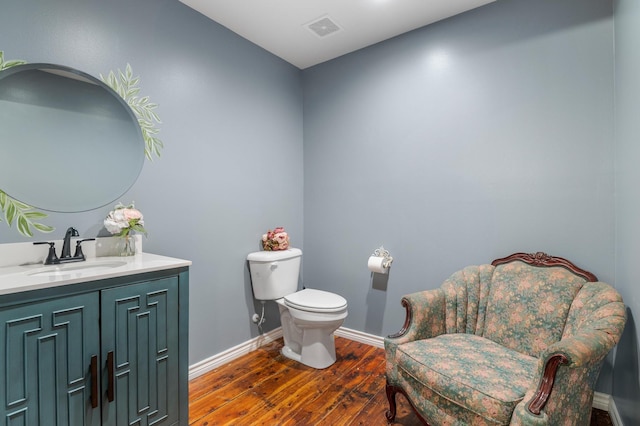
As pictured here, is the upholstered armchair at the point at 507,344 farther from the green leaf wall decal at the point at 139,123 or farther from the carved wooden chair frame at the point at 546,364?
the green leaf wall decal at the point at 139,123

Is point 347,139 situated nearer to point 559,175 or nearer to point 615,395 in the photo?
point 559,175

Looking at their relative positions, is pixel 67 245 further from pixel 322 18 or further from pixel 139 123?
pixel 322 18

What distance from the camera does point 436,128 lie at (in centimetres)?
229

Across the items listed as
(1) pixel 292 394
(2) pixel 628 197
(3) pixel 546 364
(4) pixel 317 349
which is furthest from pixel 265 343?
(2) pixel 628 197

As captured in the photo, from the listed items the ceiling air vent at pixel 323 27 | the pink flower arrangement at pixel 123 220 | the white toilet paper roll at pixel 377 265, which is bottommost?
the white toilet paper roll at pixel 377 265

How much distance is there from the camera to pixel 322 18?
7.26ft

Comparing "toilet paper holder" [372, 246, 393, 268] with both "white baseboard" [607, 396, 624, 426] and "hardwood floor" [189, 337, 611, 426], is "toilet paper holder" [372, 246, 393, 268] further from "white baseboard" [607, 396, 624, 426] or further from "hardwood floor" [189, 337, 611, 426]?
"white baseboard" [607, 396, 624, 426]

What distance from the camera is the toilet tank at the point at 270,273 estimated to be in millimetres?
2389

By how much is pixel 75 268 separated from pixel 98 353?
42cm

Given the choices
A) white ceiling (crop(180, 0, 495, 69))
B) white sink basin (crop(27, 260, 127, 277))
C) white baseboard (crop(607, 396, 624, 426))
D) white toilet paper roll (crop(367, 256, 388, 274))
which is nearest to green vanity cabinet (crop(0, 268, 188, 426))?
white sink basin (crop(27, 260, 127, 277))

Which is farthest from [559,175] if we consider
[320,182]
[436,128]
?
[320,182]

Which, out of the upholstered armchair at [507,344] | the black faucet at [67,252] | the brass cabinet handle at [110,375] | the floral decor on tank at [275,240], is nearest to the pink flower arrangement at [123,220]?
the black faucet at [67,252]

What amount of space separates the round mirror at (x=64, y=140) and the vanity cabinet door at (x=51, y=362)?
27.3 inches

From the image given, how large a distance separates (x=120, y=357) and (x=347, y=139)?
2.23 metres
